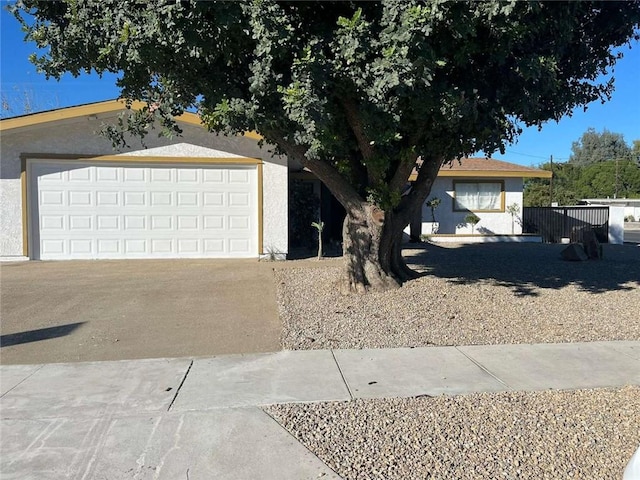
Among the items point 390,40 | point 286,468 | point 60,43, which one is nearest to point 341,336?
point 286,468

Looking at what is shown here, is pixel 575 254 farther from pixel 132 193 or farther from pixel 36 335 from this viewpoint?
pixel 36 335

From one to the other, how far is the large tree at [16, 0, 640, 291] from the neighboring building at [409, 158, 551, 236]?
37.9 ft

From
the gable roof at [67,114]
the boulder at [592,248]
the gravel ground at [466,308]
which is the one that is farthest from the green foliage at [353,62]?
the boulder at [592,248]

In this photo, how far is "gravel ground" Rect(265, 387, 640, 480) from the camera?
11.3ft

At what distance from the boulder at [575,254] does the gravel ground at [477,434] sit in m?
9.12

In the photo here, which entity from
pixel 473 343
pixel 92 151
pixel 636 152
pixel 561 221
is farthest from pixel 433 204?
pixel 636 152

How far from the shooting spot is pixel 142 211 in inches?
514

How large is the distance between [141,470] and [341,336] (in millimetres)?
3455

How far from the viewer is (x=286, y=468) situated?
3477 mm

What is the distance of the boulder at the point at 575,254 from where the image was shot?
42.7 ft

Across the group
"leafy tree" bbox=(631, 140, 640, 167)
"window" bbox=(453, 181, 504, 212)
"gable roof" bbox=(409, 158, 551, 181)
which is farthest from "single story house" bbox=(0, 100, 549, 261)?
"leafy tree" bbox=(631, 140, 640, 167)

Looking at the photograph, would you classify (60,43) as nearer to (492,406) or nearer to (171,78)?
(171,78)

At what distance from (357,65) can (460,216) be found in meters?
15.3

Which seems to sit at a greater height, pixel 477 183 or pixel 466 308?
pixel 477 183
